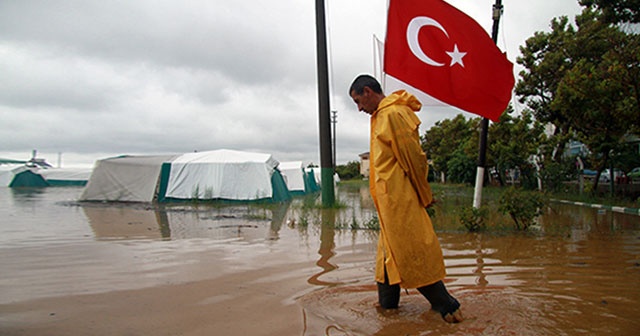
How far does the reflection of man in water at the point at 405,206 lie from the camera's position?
2.66m

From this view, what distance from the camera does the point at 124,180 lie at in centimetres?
1661

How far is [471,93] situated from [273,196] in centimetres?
1127

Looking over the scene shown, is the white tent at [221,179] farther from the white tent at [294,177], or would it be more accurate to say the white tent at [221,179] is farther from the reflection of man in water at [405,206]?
the reflection of man in water at [405,206]

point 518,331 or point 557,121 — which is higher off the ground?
point 557,121

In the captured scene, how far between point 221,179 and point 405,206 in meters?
15.0

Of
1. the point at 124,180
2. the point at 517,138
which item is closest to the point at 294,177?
the point at 124,180

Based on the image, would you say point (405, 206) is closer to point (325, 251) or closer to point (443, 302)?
point (443, 302)

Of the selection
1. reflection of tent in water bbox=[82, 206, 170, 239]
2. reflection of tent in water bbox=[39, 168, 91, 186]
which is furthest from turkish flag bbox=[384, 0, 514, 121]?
reflection of tent in water bbox=[39, 168, 91, 186]

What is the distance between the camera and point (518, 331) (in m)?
2.57

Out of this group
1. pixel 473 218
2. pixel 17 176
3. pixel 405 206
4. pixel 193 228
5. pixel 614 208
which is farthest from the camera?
pixel 17 176

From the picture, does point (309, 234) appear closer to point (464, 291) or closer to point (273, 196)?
point (464, 291)

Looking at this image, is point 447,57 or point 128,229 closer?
point 447,57

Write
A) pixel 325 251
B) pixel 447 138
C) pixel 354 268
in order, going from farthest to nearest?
pixel 447 138 < pixel 325 251 < pixel 354 268

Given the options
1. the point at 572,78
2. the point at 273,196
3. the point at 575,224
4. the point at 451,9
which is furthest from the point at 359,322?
the point at 273,196
